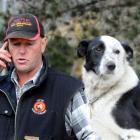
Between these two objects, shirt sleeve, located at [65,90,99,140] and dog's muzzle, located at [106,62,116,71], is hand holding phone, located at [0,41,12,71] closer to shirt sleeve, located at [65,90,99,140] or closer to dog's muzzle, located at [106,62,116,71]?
shirt sleeve, located at [65,90,99,140]

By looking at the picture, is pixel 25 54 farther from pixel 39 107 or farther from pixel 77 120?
pixel 77 120

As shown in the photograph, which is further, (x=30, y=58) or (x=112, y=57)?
(x=112, y=57)

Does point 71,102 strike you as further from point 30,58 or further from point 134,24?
point 134,24

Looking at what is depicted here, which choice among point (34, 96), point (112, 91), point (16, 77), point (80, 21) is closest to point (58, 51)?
point (80, 21)

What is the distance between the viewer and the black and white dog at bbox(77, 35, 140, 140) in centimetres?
399

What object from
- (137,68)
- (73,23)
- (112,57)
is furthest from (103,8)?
(112,57)

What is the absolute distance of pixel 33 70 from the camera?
391 cm

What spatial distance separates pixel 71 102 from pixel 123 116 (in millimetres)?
348

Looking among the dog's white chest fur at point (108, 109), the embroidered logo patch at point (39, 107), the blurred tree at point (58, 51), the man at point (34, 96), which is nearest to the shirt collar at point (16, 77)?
the man at point (34, 96)

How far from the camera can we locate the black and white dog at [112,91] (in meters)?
3.99

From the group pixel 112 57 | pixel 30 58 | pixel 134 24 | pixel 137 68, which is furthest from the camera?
pixel 134 24

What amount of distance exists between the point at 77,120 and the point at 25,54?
1.69 feet

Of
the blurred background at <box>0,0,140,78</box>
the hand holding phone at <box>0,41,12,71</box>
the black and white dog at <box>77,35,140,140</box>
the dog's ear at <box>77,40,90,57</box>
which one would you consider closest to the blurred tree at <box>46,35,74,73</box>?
the blurred background at <box>0,0,140,78</box>

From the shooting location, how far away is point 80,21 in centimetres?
809
